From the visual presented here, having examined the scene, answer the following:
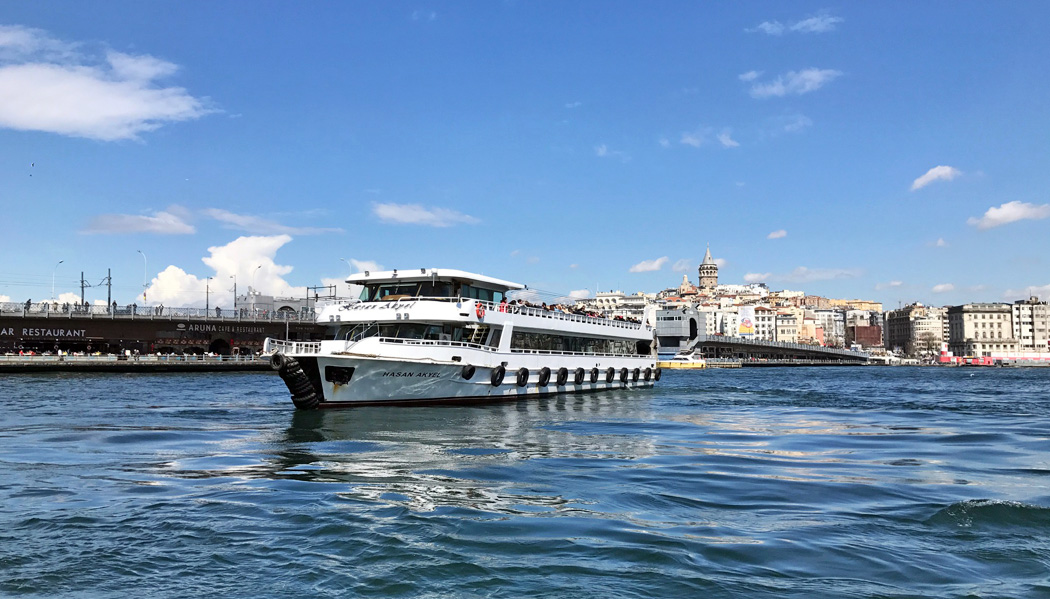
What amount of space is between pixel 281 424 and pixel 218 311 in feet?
251

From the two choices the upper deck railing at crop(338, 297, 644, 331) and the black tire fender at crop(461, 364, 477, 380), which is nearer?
the black tire fender at crop(461, 364, 477, 380)

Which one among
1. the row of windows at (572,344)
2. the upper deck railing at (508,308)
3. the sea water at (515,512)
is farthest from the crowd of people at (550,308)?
the sea water at (515,512)

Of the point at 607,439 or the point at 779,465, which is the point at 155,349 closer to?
the point at 607,439

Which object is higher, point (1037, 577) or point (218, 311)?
point (218, 311)

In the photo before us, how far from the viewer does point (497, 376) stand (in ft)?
105

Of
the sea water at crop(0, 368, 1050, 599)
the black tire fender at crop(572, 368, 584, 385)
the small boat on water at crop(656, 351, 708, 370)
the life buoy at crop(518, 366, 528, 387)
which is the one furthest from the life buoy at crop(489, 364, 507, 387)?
the small boat on water at crop(656, 351, 708, 370)

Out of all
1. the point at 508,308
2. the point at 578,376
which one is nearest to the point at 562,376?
the point at 578,376

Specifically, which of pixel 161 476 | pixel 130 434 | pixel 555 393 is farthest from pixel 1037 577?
pixel 555 393

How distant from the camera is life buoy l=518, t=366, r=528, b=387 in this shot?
111 feet

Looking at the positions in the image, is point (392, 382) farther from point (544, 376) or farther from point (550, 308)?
point (550, 308)

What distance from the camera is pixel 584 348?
4225 cm

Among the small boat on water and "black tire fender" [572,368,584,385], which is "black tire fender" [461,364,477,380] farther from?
the small boat on water

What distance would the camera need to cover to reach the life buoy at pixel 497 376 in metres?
31.9

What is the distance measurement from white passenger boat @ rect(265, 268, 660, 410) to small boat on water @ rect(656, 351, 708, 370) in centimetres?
9271
